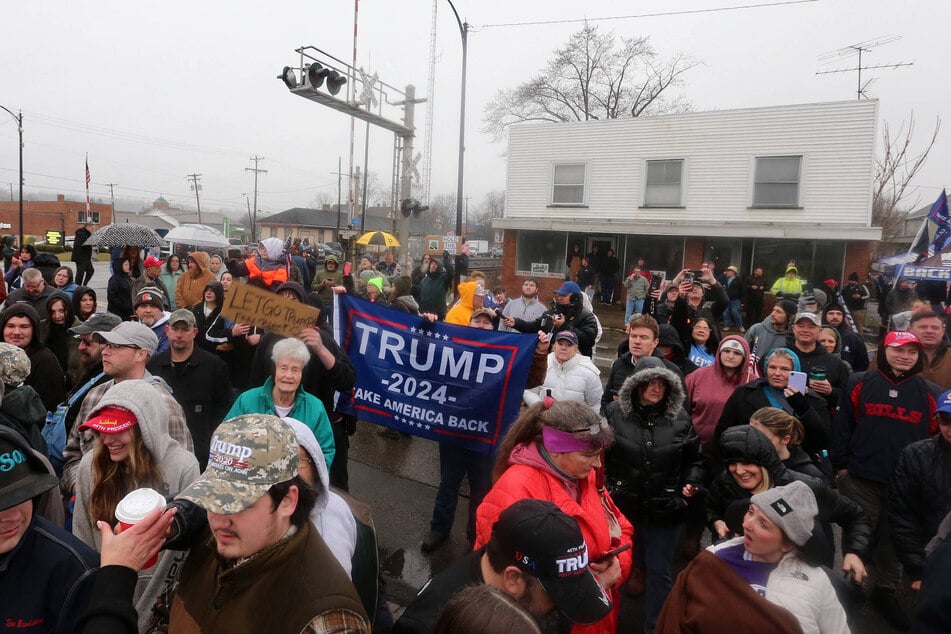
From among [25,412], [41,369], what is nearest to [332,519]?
[25,412]

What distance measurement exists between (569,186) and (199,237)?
11.0 metres

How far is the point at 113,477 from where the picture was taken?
8.59ft

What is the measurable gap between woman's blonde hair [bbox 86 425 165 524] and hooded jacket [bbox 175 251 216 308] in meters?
5.54

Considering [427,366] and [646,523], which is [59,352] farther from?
[646,523]

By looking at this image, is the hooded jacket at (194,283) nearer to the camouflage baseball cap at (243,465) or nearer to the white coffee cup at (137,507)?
the white coffee cup at (137,507)

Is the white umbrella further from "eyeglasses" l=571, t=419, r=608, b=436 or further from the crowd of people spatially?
"eyeglasses" l=571, t=419, r=608, b=436

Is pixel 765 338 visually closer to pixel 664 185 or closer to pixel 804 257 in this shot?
pixel 804 257

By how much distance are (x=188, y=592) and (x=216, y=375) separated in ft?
9.05

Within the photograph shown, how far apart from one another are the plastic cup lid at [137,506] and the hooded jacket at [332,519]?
19.3 inches

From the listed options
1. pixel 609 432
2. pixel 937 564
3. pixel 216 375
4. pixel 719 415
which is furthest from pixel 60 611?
pixel 719 415

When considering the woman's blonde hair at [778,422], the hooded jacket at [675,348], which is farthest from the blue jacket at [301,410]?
the hooded jacket at [675,348]

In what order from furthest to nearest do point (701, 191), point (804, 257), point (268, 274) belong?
point (701, 191) → point (804, 257) → point (268, 274)

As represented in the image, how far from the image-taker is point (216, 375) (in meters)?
4.32

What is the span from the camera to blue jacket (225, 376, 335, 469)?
3.53 meters
